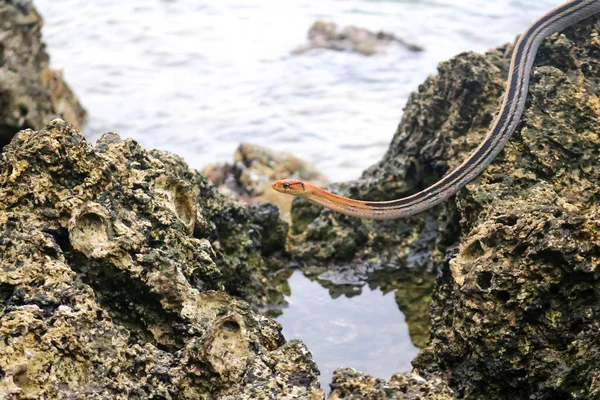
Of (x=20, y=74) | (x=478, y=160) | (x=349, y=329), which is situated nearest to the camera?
(x=478, y=160)

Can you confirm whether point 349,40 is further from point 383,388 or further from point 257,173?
point 383,388

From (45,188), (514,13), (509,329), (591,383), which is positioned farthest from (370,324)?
(514,13)

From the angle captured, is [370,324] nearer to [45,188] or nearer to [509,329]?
[509,329]

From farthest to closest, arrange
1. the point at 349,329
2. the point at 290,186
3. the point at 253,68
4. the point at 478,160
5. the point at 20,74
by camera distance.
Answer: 1. the point at 253,68
2. the point at 20,74
3. the point at 349,329
4. the point at 290,186
5. the point at 478,160

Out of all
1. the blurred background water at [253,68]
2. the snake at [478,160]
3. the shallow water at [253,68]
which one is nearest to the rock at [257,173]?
the shallow water at [253,68]

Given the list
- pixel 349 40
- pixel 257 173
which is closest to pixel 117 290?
pixel 257 173

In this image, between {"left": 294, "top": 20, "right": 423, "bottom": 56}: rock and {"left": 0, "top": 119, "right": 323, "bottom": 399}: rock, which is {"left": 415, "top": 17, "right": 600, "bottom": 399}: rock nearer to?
{"left": 0, "top": 119, "right": 323, "bottom": 399}: rock

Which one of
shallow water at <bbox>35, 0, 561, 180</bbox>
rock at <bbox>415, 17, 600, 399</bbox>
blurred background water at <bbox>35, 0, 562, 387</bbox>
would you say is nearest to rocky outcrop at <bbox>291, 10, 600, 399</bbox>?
rock at <bbox>415, 17, 600, 399</bbox>
